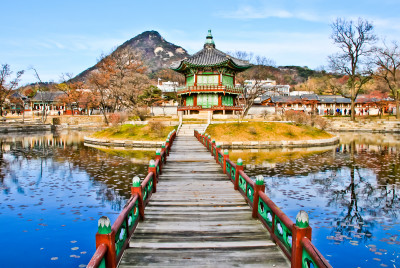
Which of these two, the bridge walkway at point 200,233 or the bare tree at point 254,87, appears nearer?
the bridge walkway at point 200,233

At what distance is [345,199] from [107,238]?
1147 cm

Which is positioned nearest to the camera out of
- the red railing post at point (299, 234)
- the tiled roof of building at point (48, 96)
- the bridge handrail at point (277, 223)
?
the red railing post at point (299, 234)

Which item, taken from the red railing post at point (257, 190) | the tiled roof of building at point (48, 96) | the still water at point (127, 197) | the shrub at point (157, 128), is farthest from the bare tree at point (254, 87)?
the tiled roof of building at point (48, 96)

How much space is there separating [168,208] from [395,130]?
178 ft

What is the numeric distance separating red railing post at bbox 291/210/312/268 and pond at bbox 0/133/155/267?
5193 mm

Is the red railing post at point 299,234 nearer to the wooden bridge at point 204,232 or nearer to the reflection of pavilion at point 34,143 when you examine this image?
the wooden bridge at point 204,232

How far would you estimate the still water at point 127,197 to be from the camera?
8.41 meters

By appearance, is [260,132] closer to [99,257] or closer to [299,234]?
[299,234]

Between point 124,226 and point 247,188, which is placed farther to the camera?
point 247,188

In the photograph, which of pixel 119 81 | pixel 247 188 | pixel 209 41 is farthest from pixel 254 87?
pixel 247 188

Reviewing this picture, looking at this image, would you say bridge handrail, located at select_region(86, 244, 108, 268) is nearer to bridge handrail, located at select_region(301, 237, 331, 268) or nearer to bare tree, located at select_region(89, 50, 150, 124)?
bridge handrail, located at select_region(301, 237, 331, 268)

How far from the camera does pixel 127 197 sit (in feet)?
43.1

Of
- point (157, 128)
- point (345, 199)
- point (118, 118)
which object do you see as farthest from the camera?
point (118, 118)

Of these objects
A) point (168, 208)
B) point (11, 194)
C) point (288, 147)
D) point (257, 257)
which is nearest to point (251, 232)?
point (257, 257)
